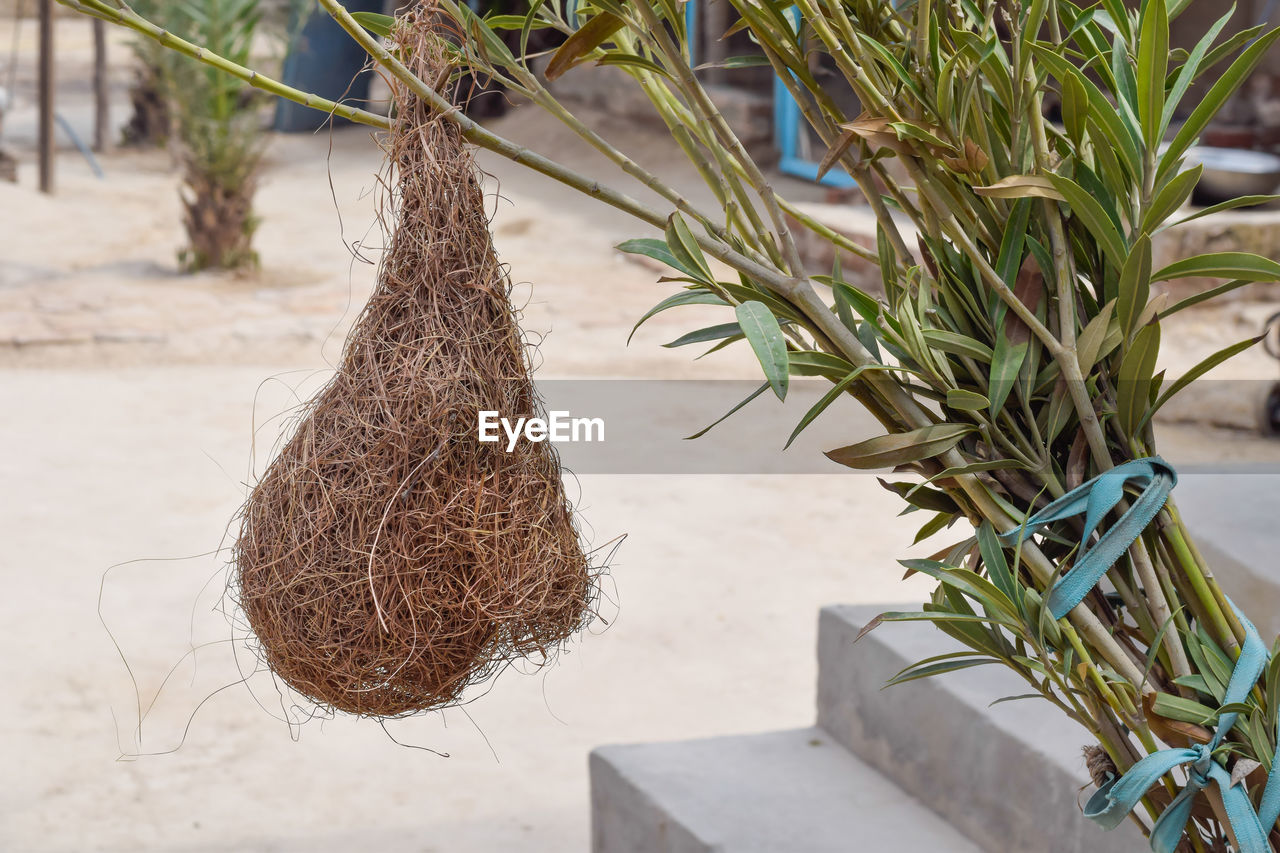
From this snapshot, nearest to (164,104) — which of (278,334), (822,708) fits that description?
(278,334)

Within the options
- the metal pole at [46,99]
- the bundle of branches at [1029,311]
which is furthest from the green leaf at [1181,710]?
the metal pole at [46,99]

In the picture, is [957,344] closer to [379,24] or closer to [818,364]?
[818,364]

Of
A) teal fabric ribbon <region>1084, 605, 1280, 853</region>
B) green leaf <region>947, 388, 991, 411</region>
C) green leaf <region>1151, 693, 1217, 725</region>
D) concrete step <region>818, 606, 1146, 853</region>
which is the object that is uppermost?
green leaf <region>947, 388, 991, 411</region>

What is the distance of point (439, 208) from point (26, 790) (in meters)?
2.24

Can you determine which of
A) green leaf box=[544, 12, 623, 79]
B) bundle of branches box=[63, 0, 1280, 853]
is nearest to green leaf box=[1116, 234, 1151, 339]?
bundle of branches box=[63, 0, 1280, 853]

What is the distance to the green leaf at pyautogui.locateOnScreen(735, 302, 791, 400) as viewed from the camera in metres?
0.67

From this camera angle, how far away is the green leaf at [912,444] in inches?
30.0

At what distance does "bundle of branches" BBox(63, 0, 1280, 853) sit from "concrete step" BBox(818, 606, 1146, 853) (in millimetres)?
745

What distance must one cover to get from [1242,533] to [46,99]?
8102 millimetres

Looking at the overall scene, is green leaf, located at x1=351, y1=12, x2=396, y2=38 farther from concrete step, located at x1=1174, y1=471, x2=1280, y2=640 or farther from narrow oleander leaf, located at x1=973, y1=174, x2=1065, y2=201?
concrete step, located at x1=1174, y1=471, x2=1280, y2=640

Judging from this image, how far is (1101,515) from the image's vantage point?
77 centimetres

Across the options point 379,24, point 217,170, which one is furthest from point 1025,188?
point 217,170

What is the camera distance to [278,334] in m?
5.84

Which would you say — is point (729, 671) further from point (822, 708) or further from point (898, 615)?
point (898, 615)
